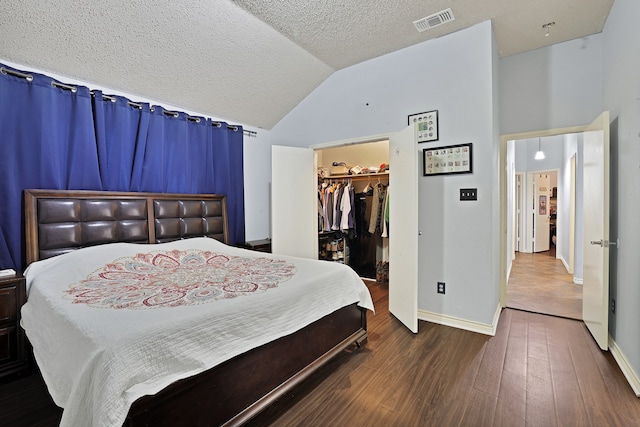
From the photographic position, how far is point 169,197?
3.27m

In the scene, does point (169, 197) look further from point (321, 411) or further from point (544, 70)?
point (544, 70)

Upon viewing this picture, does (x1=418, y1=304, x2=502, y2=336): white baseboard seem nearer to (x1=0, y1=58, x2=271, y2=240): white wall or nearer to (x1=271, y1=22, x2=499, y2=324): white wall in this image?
(x1=271, y1=22, x2=499, y2=324): white wall

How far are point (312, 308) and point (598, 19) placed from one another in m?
3.58

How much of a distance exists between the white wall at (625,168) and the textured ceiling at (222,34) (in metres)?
0.47

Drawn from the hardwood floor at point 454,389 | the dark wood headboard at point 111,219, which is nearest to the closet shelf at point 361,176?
the dark wood headboard at point 111,219

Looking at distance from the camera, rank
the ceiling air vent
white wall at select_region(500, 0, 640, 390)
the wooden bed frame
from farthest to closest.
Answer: the ceiling air vent < white wall at select_region(500, 0, 640, 390) < the wooden bed frame

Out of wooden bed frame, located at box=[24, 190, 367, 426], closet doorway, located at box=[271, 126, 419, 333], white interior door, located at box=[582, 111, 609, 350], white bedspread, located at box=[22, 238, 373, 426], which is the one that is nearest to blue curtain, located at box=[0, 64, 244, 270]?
wooden bed frame, located at box=[24, 190, 367, 426]

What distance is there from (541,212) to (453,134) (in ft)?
20.7

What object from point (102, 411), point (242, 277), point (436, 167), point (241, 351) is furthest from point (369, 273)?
point (102, 411)

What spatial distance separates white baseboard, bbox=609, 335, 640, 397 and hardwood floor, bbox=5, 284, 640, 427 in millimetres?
39


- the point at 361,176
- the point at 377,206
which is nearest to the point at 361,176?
the point at 361,176

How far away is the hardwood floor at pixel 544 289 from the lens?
3.40 meters

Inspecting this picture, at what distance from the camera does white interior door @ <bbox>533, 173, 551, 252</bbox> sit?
7.41m

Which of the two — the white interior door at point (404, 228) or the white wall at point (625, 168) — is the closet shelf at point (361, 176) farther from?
the white wall at point (625, 168)
